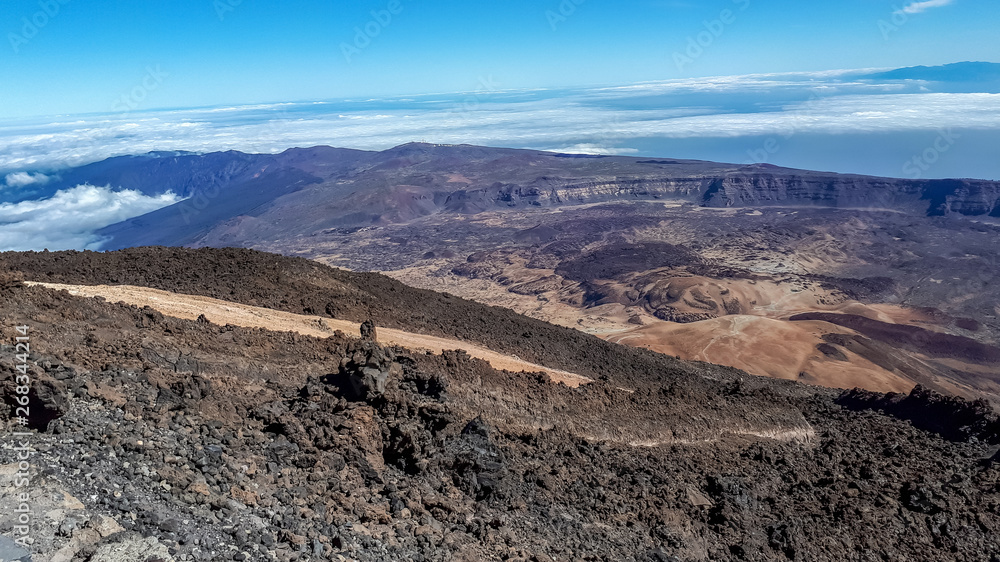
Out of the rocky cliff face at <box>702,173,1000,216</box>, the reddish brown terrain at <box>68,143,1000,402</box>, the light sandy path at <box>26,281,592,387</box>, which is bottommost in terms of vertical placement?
the reddish brown terrain at <box>68,143,1000,402</box>

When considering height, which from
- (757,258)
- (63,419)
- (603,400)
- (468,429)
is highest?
(63,419)

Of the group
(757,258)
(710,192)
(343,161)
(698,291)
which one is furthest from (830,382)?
(343,161)

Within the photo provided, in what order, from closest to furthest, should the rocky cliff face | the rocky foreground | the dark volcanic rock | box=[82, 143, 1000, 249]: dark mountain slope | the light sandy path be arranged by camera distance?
the rocky foreground
the light sandy path
the dark volcanic rock
the rocky cliff face
box=[82, 143, 1000, 249]: dark mountain slope

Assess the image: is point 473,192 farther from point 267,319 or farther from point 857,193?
point 267,319

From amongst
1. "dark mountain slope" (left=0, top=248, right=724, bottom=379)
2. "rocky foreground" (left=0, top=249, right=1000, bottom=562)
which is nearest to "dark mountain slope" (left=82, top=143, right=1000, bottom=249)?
"dark mountain slope" (left=0, top=248, right=724, bottom=379)

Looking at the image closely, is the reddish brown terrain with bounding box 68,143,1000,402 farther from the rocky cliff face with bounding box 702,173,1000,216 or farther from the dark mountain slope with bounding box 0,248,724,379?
the dark mountain slope with bounding box 0,248,724,379

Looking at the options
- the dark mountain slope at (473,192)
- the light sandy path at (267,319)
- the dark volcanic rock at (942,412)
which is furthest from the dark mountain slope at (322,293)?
the dark mountain slope at (473,192)

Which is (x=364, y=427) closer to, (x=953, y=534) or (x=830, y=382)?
(x=953, y=534)
